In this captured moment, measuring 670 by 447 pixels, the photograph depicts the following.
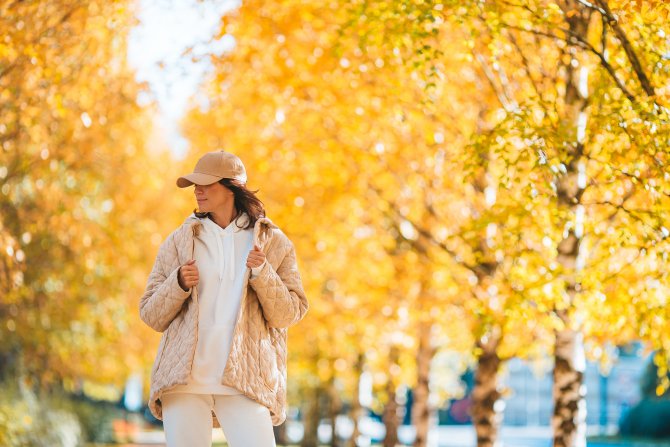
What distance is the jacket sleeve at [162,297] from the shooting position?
13.5 feet

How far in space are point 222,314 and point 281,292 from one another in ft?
0.86

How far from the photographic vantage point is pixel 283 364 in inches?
173

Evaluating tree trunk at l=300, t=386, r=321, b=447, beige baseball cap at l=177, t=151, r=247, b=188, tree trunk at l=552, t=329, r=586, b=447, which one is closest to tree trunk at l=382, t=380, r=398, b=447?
tree trunk at l=300, t=386, r=321, b=447

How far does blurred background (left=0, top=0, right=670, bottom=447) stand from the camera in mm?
7137

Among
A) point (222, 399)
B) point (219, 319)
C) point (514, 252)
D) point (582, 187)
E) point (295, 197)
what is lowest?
point (222, 399)

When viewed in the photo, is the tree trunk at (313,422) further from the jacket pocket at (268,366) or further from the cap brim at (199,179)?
the cap brim at (199,179)

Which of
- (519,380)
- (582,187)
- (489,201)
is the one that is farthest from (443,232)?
(519,380)

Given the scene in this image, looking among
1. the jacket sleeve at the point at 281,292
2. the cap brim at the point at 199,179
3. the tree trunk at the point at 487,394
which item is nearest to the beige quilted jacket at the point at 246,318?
the jacket sleeve at the point at 281,292

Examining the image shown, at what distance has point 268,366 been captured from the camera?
4246 mm

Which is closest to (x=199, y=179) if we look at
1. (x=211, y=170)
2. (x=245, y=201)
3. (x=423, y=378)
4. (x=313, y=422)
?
(x=211, y=170)

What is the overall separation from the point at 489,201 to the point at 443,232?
2.02 meters

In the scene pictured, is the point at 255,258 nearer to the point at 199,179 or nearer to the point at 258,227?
the point at 258,227

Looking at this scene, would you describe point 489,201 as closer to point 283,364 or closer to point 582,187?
point 582,187

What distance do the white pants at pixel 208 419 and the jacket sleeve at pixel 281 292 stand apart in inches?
14.3
